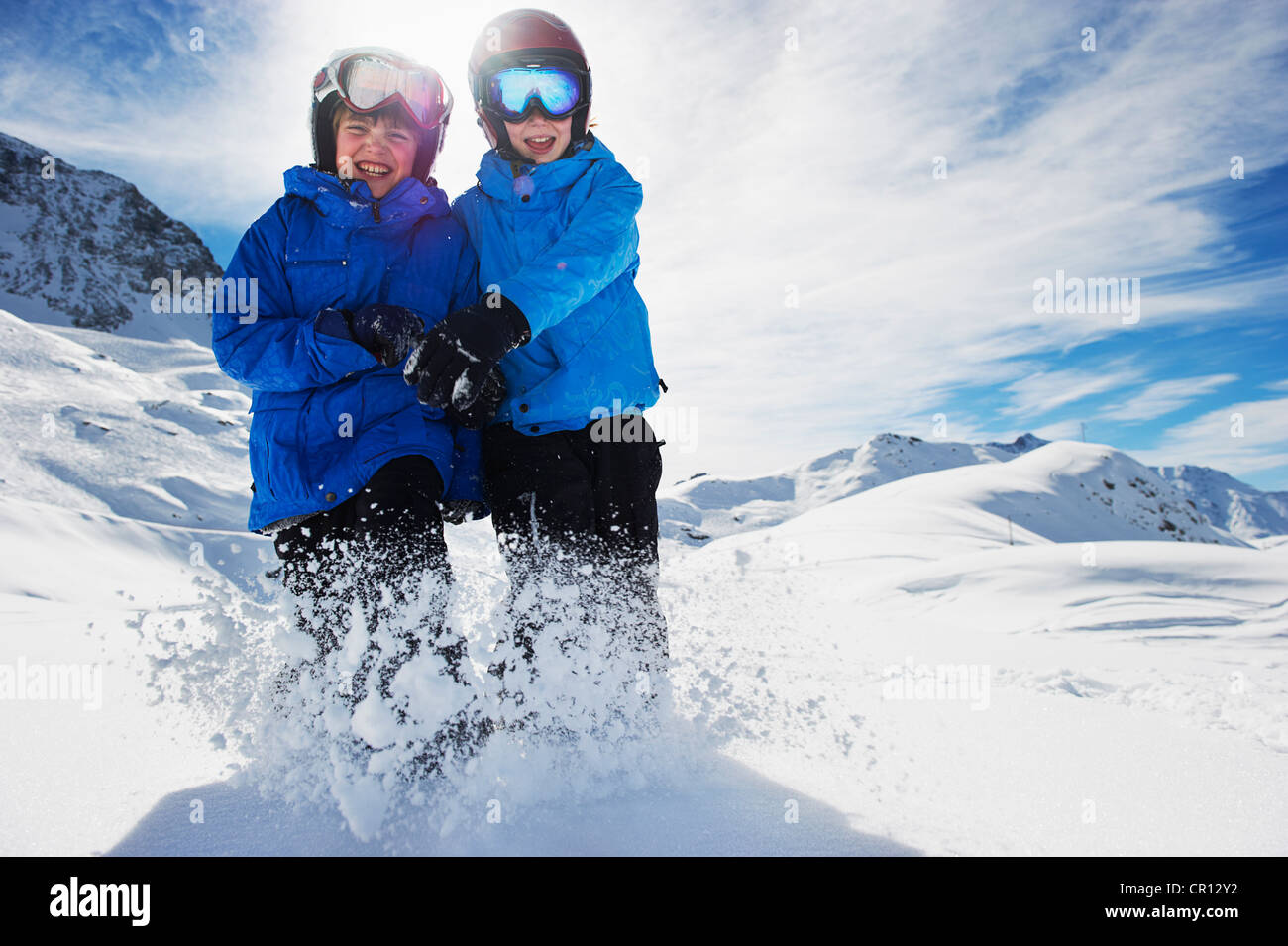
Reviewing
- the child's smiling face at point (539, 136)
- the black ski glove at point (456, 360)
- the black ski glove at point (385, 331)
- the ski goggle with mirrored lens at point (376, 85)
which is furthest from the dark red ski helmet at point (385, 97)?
the black ski glove at point (456, 360)

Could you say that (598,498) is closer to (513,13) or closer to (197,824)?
(197,824)

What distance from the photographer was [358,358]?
7.59 ft

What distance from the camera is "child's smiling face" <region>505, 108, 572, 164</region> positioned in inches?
106

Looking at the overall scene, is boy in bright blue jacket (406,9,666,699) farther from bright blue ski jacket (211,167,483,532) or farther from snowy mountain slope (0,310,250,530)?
snowy mountain slope (0,310,250,530)

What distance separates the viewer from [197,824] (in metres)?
1.82

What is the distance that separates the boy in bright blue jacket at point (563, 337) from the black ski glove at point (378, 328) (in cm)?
30

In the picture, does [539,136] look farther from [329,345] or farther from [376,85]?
[329,345]

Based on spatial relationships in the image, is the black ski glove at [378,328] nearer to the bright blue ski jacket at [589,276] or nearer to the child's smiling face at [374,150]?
the bright blue ski jacket at [589,276]

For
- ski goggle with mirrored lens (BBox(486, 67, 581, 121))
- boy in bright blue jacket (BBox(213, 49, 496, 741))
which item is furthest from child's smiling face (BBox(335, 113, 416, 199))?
ski goggle with mirrored lens (BBox(486, 67, 581, 121))

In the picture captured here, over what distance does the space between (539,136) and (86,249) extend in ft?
420

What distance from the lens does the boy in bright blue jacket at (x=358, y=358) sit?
2.23 m

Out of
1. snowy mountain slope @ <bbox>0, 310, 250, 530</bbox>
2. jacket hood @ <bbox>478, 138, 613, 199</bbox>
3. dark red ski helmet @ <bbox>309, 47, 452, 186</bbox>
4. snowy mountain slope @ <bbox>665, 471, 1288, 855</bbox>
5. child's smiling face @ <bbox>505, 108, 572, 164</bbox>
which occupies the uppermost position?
snowy mountain slope @ <bbox>0, 310, 250, 530</bbox>

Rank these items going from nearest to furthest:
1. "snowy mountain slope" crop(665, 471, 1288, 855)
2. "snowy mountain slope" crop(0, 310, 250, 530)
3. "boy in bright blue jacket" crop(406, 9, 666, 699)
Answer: "snowy mountain slope" crop(665, 471, 1288, 855), "boy in bright blue jacket" crop(406, 9, 666, 699), "snowy mountain slope" crop(0, 310, 250, 530)
